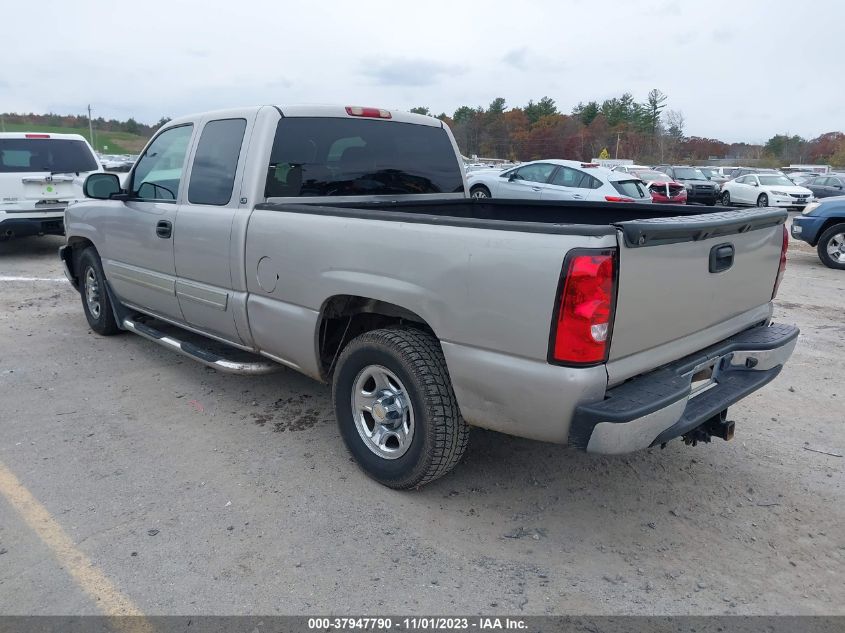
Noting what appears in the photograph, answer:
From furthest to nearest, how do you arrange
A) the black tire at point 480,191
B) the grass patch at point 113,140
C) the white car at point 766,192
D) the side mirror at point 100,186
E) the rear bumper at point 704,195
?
the grass patch at point 113,140, the rear bumper at point 704,195, the white car at point 766,192, the black tire at point 480,191, the side mirror at point 100,186

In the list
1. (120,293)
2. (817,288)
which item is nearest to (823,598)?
(120,293)

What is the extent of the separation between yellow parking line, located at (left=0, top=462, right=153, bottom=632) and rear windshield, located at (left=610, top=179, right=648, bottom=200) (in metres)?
12.1

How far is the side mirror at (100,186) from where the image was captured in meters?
5.12

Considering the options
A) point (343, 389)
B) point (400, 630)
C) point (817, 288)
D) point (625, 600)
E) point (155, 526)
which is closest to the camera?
point (400, 630)

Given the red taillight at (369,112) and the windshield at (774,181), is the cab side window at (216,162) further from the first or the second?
the windshield at (774,181)

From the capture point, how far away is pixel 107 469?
3.69m

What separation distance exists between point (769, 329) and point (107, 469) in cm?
379

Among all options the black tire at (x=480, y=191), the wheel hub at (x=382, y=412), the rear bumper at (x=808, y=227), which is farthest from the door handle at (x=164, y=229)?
the black tire at (x=480, y=191)

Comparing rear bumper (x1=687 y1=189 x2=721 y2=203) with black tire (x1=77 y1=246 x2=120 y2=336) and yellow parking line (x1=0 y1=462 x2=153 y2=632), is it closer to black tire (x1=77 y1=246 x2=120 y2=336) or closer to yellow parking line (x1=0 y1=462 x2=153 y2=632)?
black tire (x1=77 y1=246 x2=120 y2=336)

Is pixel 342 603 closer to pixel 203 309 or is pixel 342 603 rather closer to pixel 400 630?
pixel 400 630

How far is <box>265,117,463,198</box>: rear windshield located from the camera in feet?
13.4

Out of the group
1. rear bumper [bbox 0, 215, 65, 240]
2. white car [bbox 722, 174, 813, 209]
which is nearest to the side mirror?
rear bumper [bbox 0, 215, 65, 240]

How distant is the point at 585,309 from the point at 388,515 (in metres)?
1.48

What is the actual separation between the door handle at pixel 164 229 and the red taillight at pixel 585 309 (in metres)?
3.10
